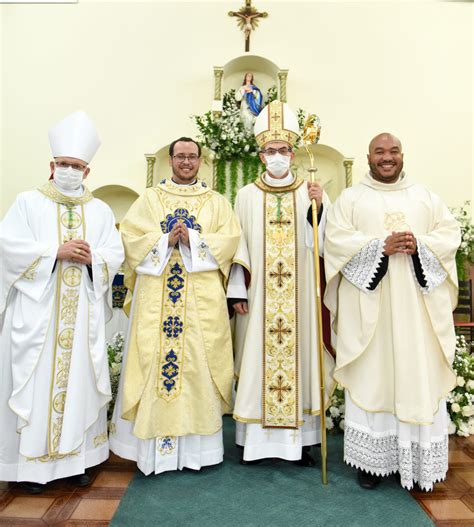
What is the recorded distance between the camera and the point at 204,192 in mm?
3840

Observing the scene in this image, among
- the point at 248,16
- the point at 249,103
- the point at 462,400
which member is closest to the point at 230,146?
the point at 249,103

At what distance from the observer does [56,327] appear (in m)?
3.29

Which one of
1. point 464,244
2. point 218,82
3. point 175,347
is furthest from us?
point 218,82

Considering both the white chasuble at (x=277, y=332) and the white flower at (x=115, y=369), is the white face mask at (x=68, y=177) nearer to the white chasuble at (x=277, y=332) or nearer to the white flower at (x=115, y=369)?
the white chasuble at (x=277, y=332)

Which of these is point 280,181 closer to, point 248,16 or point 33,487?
point 33,487

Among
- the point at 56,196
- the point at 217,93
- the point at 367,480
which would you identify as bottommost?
the point at 367,480

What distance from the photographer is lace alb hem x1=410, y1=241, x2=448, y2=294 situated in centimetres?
318

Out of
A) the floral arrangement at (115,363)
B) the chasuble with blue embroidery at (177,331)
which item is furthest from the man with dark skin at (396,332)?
the floral arrangement at (115,363)

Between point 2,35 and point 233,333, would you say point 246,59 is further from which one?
point 233,333

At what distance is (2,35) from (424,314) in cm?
778

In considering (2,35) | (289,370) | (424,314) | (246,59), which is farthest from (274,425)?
(2,35)

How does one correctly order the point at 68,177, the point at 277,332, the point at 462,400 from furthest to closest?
the point at 462,400 < the point at 277,332 < the point at 68,177

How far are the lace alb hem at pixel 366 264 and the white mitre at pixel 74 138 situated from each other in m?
2.21

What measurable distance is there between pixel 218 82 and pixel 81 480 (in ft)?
18.7
